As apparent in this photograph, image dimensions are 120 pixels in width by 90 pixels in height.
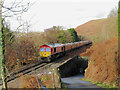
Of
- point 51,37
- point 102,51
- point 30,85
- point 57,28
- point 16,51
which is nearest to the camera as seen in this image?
point 30,85

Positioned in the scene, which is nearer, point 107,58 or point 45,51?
point 107,58

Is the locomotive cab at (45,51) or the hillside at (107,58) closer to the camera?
the hillside at (107,58)

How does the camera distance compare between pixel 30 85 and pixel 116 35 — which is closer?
pixel 30 85

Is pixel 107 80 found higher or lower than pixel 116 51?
lower

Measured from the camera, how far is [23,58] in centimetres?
2131

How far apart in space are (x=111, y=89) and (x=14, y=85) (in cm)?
637

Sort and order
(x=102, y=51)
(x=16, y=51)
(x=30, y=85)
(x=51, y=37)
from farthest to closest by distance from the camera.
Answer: (x=51, y=37) < (x=16, y=51) < (x=102, y=51) < (x=30, y=85)

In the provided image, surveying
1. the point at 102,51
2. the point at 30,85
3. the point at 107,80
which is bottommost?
the point at 107,80

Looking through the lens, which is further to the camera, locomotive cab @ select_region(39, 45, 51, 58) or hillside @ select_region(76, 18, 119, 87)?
locomotive cab @ select_region(39, 45, 51, 58)

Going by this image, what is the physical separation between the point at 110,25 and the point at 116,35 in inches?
51.2

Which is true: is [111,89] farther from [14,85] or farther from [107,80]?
[14,85]

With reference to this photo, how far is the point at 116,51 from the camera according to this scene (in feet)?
41.8

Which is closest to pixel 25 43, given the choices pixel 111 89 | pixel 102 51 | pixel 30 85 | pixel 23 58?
pixel 23 58

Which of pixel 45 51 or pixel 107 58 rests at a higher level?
pixel 107 58
